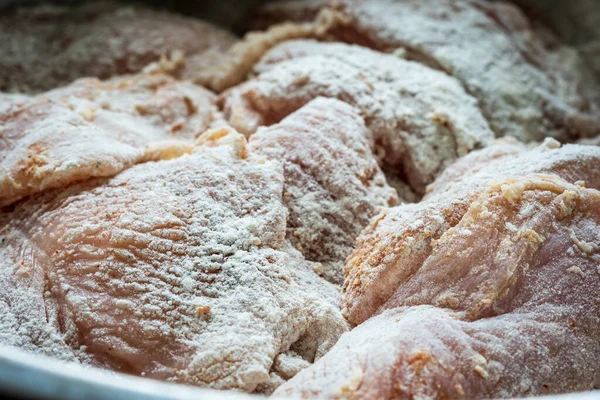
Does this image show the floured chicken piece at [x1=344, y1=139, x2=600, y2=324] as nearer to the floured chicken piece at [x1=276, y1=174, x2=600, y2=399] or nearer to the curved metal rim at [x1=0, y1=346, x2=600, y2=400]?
the floured chicken piece at [x1=276, y1=174, x2=600, y2=399]

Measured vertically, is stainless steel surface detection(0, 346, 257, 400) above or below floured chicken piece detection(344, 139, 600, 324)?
above

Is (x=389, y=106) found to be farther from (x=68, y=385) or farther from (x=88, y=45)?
(x=68, y=385)

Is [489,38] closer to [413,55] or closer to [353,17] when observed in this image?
[413,55]

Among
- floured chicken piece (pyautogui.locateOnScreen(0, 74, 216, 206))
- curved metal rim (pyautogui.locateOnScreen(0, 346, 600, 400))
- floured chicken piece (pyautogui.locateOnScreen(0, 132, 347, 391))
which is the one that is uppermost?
curved metal rim (pyautogui.locateOnScreen(0, 346, 600, 400))

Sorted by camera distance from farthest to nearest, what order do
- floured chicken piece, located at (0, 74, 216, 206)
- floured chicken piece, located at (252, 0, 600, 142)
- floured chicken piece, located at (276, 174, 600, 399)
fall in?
floured chicken piece, located at (252, 0, 600, 142)
floured chicken piece, located at (0, 74, 216, 206)
floured chicken piece, located at (276, 174, 600, 399)

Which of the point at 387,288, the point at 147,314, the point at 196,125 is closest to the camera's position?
the point at 147,314

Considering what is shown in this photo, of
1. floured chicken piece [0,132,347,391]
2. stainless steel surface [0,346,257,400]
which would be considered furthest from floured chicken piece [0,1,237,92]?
stainless steel surface [0,346,257,400]

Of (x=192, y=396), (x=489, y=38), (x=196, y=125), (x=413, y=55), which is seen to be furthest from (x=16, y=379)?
(x=489, y=38)

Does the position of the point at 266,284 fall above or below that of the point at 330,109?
below
